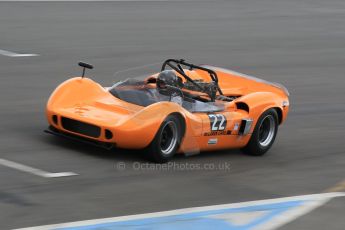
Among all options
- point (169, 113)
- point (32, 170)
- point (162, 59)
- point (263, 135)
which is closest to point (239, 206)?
point (169, 113)

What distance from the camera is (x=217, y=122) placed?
9.13 m

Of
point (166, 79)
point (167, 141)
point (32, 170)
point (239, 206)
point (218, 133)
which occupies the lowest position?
point (32, 170)

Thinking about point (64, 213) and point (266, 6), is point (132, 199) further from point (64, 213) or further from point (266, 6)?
point (266, 6)

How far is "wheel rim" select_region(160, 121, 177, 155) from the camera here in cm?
862

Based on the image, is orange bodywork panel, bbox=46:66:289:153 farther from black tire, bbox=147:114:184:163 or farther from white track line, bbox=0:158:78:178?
white track line, bbox=0:158:78:178

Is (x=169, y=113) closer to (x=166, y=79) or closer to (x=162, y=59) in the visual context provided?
(x=166, y=79)

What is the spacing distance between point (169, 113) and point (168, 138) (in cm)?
33

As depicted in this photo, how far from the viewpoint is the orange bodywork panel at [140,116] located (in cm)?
838

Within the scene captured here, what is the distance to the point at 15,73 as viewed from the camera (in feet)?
45.5

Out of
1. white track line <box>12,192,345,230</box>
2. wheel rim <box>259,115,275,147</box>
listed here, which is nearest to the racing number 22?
wheel rim <box>259,115,275,147</box>

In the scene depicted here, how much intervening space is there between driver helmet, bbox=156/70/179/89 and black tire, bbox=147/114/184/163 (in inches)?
35.0

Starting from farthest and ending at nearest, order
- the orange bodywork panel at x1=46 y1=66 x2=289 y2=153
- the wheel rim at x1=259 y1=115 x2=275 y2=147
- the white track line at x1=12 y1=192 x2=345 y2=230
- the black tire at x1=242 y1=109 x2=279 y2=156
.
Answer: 1. the wheel rim at x1=259 y1=115 x2=275 y2=147
2. the black tire at x1=242 y1=109 x2=279 y2=156
3. the orange bodywork panel at x1=46 y1=66 x2=289 y2=153
4. the white track line at x1=12 y1=192 x2=345 y2=230

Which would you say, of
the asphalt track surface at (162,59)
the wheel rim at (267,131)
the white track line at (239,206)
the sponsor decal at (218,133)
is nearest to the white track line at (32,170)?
the asphalt track surface at (162,59)

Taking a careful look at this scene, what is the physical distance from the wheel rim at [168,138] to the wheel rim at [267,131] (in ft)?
5.03
